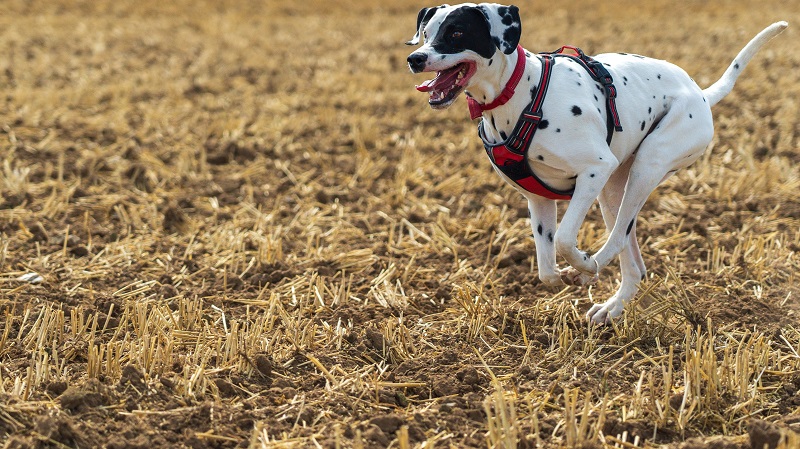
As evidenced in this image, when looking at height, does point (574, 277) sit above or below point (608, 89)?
below

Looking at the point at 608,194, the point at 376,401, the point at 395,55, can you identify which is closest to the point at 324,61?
the point at 395,55

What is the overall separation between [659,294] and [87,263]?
3.72 meters

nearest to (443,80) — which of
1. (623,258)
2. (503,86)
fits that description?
(503,86)

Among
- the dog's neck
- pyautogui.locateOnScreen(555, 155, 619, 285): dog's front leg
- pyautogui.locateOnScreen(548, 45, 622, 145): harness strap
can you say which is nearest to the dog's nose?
the dog's neck

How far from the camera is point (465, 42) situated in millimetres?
4543

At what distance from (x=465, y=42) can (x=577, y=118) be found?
681 mm

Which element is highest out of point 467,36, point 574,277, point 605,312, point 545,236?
point 467,36

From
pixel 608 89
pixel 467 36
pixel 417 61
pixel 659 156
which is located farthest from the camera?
pixel 659 156

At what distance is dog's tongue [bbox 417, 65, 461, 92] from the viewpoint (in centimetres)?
459

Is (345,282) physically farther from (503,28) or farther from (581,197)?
(503,28)

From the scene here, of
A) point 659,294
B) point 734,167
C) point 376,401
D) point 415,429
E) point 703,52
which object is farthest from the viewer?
point 703,52

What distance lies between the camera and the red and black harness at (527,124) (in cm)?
469

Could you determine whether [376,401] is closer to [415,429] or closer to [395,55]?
[415,429]

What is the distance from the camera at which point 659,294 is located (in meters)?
5.45
